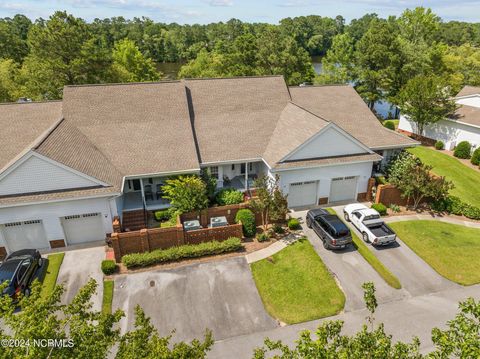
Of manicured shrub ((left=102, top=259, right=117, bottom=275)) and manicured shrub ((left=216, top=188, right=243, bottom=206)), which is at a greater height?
manicured shrub ((left=216, top=188, right=243, bottom=206))

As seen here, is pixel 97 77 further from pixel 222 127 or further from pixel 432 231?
pixel 432 231

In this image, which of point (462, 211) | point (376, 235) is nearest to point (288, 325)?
point (376, 235)

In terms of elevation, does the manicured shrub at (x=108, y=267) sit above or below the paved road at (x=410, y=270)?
above

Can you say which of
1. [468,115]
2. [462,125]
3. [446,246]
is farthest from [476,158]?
[446,246]

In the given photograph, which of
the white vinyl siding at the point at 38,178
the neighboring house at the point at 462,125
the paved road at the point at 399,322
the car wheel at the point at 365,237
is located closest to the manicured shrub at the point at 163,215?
the white vinyl siding at the point at 38,178

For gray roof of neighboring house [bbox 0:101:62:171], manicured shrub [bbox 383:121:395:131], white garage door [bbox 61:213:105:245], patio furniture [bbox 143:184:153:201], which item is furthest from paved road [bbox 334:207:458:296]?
manicured shrub [bbox 383:121:395:131]

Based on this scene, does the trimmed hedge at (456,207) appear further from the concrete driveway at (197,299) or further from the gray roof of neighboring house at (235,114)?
the concrete driveway at (197,299)

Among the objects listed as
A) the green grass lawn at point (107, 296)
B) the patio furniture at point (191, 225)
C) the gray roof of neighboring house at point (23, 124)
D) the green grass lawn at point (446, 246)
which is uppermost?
the gray roof of neighboring house at point (23, 124)

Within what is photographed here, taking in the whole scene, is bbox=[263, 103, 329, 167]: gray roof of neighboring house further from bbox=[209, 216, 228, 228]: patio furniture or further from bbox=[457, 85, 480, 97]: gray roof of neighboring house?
bbox=[457, 85, 480, 97]: gray roof of neighboring house
